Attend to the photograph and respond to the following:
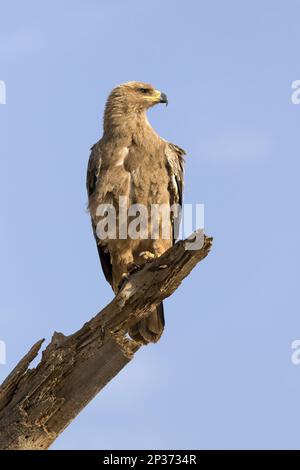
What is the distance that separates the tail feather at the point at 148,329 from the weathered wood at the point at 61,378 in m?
1.68

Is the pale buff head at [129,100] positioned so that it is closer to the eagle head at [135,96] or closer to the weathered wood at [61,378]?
the eagle head at [135,96]

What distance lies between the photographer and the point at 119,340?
851 cm

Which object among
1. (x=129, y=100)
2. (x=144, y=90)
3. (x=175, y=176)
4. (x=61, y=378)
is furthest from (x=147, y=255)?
(x=61, y=378)

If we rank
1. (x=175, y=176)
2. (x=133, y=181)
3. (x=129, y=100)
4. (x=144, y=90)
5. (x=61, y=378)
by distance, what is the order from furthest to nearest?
1. (x=144, y=90)
2. (x=129, y=100)
3. (x=175, y=176)
4. (x=133, y=181)
5. (x=61, y=378)

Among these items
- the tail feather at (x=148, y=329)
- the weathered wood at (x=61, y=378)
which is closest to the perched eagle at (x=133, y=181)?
the tail feather at (x=148, y=329)

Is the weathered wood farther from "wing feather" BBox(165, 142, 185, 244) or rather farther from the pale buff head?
the pale buff head

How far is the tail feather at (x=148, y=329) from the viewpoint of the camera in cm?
1039

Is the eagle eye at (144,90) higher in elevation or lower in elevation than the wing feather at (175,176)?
higher

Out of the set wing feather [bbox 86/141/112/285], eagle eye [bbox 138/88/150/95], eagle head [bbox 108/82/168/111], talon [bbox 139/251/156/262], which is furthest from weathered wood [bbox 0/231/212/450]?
eagle eye [bbox 138/88/150/95]

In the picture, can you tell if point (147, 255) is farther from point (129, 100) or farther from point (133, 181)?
point (129, 100)

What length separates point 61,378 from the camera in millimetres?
8391

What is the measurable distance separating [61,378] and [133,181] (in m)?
2.93
